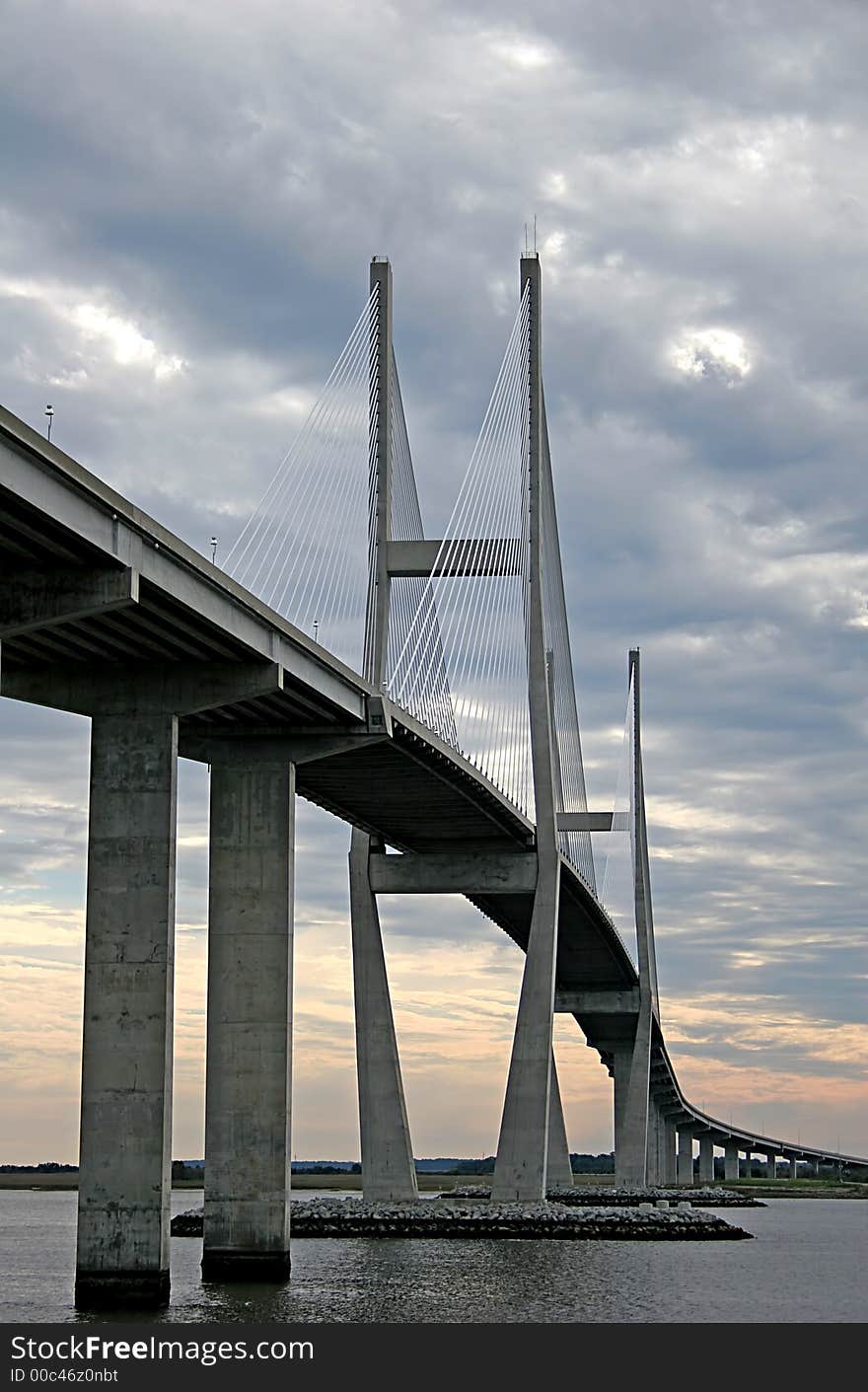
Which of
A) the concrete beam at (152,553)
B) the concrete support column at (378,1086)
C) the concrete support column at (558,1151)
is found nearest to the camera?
the concrete beam at (152,553)

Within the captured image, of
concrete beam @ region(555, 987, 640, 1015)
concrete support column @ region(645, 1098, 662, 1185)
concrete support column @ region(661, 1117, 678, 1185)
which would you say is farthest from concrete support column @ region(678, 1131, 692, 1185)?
concrete beam @ region(555, 987, 640, 1015)

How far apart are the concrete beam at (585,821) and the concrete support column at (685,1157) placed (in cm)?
11715

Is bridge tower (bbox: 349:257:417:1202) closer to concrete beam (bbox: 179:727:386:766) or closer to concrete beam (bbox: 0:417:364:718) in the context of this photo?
concrete beam (bbox: 179:727:386:766)

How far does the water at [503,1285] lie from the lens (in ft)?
114

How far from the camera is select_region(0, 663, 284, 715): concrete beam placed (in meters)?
40.1

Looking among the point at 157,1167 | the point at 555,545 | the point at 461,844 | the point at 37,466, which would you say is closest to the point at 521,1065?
the point at 461,844

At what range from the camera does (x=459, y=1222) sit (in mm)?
59250

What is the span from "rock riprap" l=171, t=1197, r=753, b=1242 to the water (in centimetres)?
136

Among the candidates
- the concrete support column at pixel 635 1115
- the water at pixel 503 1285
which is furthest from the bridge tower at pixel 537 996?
the concrete support column at pixel 635 1115

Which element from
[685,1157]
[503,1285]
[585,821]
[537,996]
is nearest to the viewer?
[503,1285]

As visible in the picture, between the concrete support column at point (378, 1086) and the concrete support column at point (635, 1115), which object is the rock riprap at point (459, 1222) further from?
the concrete support column at point (635, 1115)

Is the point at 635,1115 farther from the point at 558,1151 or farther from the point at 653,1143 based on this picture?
the point at 653,1143

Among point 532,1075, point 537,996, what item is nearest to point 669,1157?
point 532,1075

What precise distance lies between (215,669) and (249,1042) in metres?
8.95
